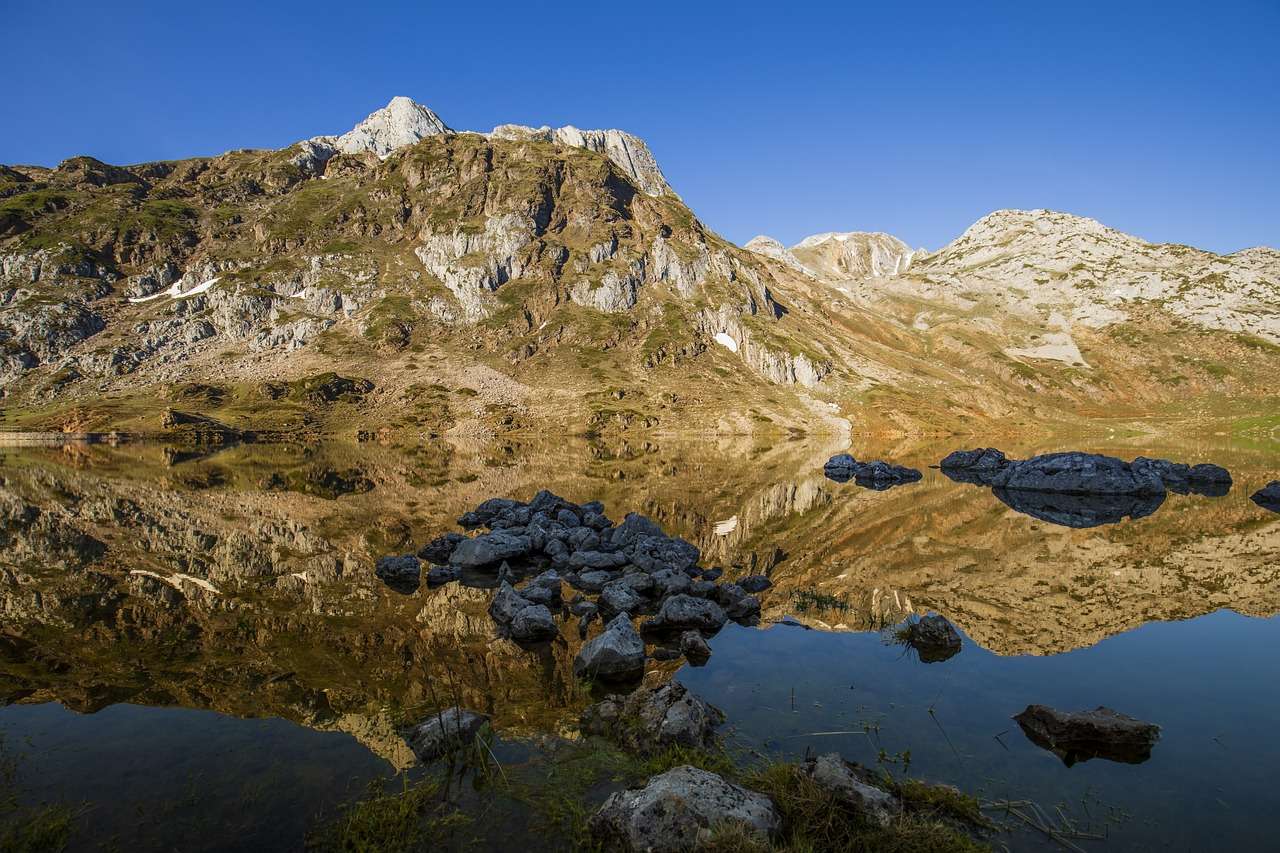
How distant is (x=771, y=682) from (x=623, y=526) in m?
16.6

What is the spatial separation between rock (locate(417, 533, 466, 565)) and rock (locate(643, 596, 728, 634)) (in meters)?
13.6

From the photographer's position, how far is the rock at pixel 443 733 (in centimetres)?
1145

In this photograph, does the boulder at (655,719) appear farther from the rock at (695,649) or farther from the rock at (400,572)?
the rock at (400,572)

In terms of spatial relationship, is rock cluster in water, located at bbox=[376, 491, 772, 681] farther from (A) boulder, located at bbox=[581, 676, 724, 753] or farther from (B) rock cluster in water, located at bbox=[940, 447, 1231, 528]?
(B) rock cluster in water, located at bbox=[940, 447, 1231, 528]

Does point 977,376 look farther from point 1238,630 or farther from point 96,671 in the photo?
point 96,671

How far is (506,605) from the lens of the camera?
20.5 meters

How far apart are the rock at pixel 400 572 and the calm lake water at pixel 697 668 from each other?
79cm

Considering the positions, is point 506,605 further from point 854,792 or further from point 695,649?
point 854,792

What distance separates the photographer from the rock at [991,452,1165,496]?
51469 millimetres

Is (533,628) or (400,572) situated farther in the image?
(400,572)

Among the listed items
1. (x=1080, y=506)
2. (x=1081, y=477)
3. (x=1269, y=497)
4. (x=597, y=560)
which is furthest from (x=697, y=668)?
(x=1269, y=497)

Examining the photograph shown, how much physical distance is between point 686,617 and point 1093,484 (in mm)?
53467

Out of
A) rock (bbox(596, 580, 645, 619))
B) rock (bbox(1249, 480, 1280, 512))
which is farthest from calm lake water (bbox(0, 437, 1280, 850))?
rock (bbox(1249, 480, 1280, 512))

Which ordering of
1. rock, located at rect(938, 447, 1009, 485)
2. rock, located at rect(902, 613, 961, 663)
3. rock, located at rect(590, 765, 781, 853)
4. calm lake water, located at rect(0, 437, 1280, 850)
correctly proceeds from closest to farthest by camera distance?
rock, located at rect(590, 765, 781, 853) → calm lake water, located at rect(0, 437, 1280, 850) → rock, located at rect(902, 613, 961, 663) → rock, located at rect(938, 447, 1009, 485)
